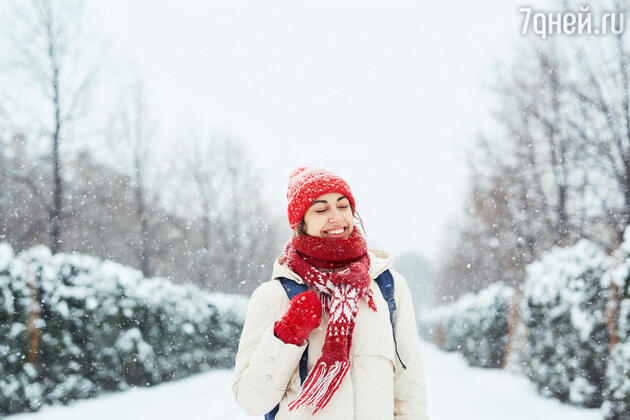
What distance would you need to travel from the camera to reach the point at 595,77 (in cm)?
894

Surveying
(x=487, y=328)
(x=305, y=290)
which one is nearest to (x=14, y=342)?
(x=305, y=290)

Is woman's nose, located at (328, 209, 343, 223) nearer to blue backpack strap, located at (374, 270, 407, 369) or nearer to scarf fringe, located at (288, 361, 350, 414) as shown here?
blue backpack strap, located at (374, 270, 407, 369)

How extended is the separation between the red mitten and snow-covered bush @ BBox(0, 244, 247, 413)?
616 centimetres

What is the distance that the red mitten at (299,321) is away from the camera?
5.64ft

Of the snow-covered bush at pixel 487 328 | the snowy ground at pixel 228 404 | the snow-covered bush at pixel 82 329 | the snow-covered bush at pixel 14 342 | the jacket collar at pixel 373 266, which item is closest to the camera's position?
the jacket collar at pixel 373 266

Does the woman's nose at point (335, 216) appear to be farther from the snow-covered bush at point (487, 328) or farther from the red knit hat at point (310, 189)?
the snow-covered bush at point (487, 328)

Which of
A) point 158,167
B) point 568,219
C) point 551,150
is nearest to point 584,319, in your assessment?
point 568,219

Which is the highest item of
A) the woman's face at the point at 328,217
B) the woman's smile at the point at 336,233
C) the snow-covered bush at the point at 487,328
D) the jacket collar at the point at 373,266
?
the woman's face at the point at 328,217

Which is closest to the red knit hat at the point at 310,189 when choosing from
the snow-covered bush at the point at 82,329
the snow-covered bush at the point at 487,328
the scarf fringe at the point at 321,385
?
the scarf fringe at the point at 321,385

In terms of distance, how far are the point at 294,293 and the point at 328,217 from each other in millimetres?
331

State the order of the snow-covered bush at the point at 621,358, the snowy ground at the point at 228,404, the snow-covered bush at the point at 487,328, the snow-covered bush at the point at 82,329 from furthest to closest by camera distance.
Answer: the snow-covered bush at the point at 487,328, the snowy ground at the point at 228,404, the snow-covered bush at the point at 82,329, the snow-covered bush at the point at 621,358

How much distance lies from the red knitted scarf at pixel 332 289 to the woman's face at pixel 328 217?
0.10ft

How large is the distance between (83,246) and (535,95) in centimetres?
1393

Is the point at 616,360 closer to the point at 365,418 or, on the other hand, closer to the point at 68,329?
the point at 365,418
